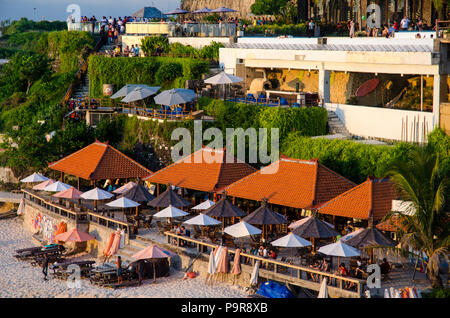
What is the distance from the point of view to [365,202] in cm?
2714

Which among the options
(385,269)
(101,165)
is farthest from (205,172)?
(385,269)

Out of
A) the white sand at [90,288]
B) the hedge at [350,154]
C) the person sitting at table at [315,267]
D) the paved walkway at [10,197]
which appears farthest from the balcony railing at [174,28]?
the person sitting at table at [315,267]

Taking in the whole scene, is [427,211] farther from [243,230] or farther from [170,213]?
[170,213]

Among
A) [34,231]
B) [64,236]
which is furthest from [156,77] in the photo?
[64,236]

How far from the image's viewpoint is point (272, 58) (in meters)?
40.4

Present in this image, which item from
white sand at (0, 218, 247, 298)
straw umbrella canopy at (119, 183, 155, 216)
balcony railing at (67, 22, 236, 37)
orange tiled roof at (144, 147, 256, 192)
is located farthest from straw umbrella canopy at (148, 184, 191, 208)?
balcony railing at (67, 22, 236, 37)

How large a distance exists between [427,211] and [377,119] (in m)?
11.8

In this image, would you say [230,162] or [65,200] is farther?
[65,200]

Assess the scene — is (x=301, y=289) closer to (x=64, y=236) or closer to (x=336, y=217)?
(x=336, y=217)

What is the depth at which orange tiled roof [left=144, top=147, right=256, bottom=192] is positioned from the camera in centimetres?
3170

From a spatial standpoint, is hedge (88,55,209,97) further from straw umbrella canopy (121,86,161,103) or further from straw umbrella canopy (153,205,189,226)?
straw umbrella canopy (153,205,189,226)

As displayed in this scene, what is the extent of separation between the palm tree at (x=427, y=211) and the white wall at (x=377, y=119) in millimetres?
9485

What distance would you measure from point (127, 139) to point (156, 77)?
230 inches
